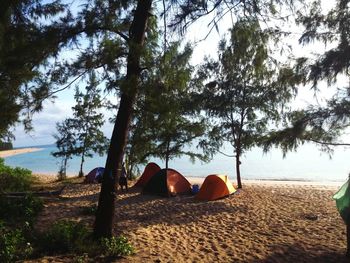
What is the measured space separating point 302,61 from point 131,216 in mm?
6246

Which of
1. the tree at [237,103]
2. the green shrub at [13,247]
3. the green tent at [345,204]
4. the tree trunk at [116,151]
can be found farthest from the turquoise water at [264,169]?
the green shrub at [13,247]

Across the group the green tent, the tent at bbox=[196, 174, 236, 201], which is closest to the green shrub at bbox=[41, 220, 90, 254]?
the green tent

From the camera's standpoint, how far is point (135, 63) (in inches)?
263

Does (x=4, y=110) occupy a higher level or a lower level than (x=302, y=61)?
lower

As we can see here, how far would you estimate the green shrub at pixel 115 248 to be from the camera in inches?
267

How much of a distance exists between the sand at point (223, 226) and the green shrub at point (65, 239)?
54 centimetres

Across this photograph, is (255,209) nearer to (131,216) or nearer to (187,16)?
(131,216)

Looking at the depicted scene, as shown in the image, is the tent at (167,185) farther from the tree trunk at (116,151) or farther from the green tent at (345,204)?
the green tent at (345,204)

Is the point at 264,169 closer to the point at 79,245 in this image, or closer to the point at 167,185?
the point at 167,185

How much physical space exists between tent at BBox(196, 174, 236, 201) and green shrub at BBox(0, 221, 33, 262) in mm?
7864

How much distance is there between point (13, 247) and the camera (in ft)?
20.5

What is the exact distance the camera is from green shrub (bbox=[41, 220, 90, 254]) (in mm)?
6816

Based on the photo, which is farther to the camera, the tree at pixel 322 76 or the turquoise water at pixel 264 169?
the turquoise water at pixel 264 169

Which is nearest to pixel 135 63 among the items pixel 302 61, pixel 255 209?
pixel 302 61
